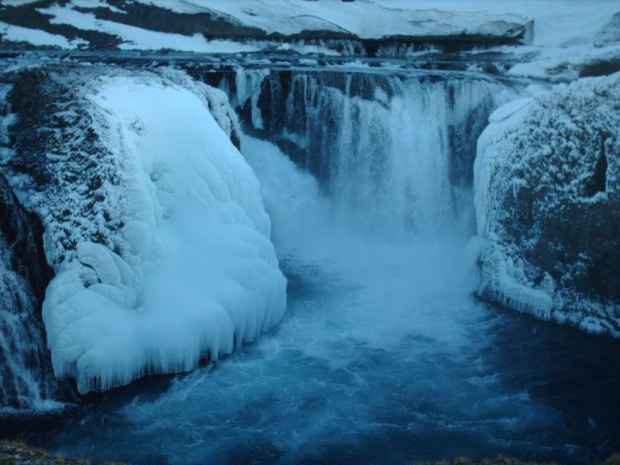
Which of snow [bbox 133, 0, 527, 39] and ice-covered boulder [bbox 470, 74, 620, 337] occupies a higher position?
snow [bbox 133, 0, 527, 39]

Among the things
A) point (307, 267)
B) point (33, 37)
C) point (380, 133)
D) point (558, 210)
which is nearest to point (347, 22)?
point (33, 37)

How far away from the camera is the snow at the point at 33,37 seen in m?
18.7

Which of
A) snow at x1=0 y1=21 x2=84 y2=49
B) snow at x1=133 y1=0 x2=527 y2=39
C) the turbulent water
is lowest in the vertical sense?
the turbulent water

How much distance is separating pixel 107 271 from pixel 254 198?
2530mm

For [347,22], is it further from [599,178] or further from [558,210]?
[599,178]

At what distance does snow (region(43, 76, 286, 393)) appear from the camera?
7.35m

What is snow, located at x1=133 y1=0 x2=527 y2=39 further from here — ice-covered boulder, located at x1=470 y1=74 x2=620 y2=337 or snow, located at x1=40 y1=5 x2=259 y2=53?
ice-covered boulder, located at x1=470 y1=74 x2=620 y2=337

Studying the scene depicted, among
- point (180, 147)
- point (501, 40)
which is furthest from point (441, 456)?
point (501, 40)

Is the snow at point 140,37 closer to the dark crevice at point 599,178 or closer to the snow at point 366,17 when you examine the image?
the snow at point 366,17

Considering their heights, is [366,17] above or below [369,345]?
above

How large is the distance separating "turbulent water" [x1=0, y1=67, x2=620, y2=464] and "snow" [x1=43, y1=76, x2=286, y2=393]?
411 millimetres

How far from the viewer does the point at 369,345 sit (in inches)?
349

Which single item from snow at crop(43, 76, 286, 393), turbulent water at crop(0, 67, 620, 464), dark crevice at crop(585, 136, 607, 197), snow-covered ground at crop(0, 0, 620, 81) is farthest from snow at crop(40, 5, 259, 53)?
dark crevice at crop(585, 136, 607, 197)

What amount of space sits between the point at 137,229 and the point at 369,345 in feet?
10.5
